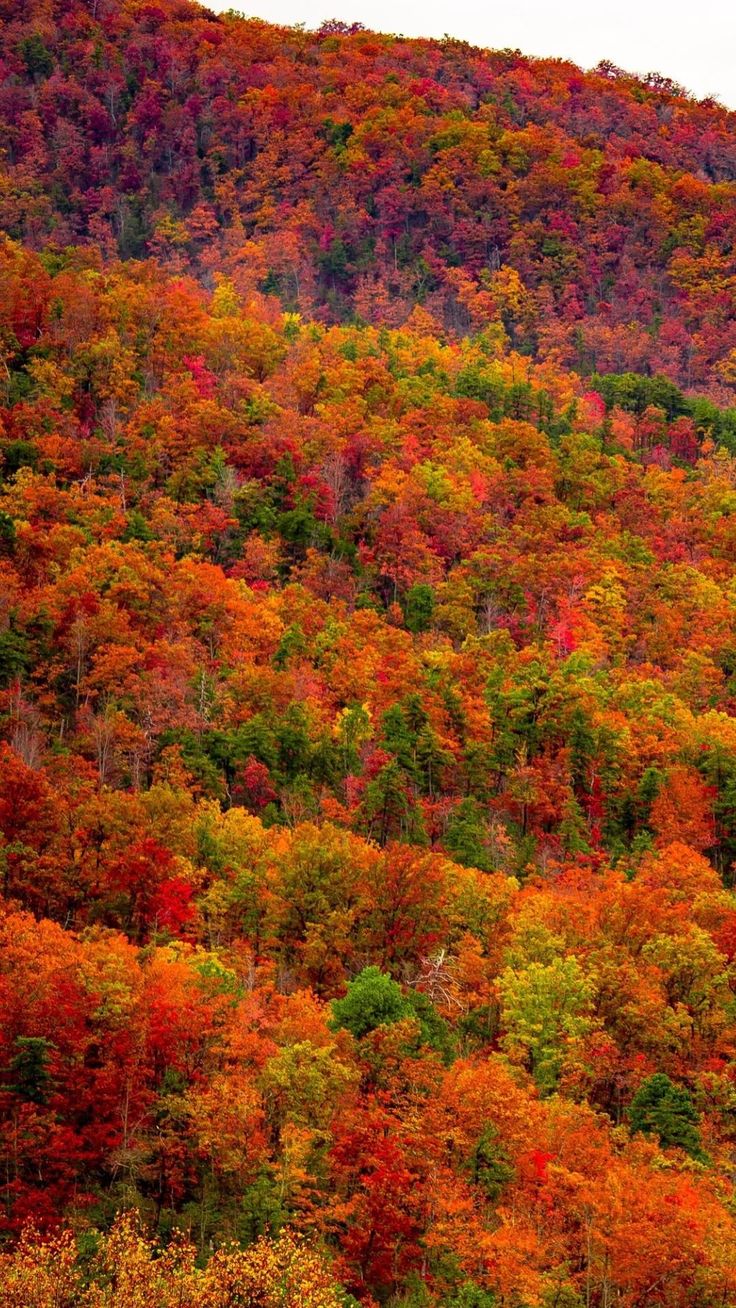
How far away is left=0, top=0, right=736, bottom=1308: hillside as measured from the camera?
143 ft

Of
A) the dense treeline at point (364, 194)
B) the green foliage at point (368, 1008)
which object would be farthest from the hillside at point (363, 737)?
the dense treeline at point (364, 194)

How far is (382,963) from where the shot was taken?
2371 inches

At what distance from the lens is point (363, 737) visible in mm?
78812

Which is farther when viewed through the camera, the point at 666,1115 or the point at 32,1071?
the point at 666,1115

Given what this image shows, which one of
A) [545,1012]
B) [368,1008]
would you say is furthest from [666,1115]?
[368,1008]

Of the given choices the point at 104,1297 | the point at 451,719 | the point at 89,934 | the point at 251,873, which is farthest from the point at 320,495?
the point at 104,1297

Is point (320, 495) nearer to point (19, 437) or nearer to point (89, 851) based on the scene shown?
point (19, 437)

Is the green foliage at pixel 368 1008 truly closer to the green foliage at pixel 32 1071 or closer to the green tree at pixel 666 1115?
the green tree at pixel 666 1115

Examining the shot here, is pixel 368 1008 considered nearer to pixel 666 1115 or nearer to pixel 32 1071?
pixel 666 1115

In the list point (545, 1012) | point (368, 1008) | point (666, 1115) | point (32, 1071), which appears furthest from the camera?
point (545, 1012)

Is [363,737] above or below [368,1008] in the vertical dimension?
below

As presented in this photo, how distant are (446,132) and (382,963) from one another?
139 meters

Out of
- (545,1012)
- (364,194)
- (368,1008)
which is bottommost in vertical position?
(545,1012)

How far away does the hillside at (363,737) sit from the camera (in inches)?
1720
